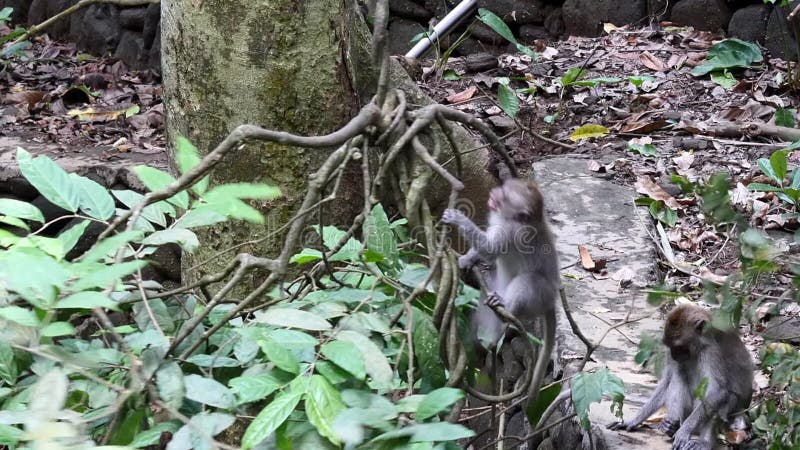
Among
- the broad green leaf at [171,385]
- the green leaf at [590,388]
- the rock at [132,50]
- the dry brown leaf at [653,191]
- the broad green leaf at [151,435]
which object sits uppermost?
the broad green leaf at [171,385]

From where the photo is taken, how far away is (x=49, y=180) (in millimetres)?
2006

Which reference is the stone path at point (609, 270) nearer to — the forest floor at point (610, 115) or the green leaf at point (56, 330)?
the forest floor at point (610, 115)

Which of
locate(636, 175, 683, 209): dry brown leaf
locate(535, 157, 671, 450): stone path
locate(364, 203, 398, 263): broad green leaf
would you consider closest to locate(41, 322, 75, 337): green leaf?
locate(364, 203, 398, 263): broad green leaf

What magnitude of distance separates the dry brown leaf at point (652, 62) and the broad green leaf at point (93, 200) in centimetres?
668

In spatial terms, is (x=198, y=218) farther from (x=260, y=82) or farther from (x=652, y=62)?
(x=652, y=62)

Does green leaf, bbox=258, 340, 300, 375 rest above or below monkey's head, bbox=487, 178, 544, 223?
above

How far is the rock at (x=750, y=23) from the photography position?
796 cm

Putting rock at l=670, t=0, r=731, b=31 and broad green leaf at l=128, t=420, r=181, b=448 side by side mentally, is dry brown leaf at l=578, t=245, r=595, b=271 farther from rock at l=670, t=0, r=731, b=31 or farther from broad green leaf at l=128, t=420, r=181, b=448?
rock at l=670, t=0, r=731, b=31

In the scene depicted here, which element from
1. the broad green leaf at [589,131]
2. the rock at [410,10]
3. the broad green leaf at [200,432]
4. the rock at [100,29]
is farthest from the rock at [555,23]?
the broad green leaf at [200,432]

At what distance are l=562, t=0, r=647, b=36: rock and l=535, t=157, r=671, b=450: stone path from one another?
2893 mm

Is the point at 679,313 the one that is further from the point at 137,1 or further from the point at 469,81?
the point at 469,81

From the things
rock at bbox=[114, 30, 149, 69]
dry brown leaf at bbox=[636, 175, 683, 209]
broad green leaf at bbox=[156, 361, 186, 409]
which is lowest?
rock at bbox=[114, 30, 149, 69]

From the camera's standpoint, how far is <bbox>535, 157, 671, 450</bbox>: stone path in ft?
12.9

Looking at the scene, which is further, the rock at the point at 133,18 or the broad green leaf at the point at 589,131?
the rock at the point at 133,18
